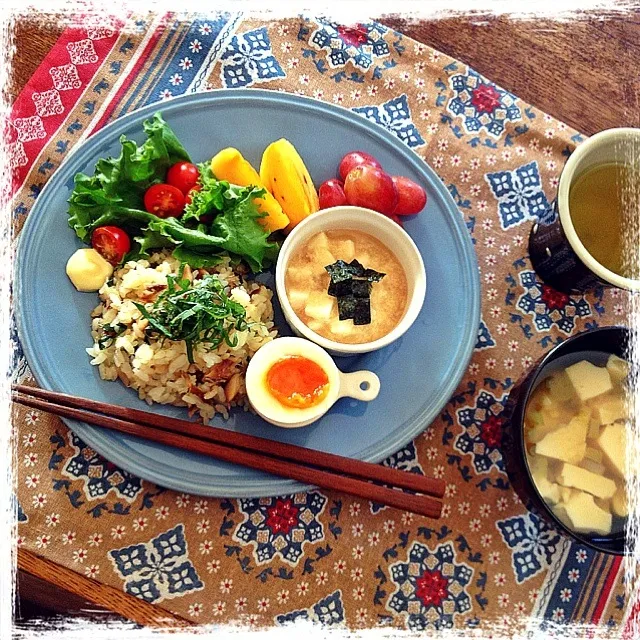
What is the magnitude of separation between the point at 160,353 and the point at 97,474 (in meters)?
0.36

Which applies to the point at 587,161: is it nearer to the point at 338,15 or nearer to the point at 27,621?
the point at 338,15

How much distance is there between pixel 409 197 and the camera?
1.63 m

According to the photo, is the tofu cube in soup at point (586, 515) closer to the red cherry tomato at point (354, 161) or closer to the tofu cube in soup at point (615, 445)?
the tofu cube in soup at point (615, 445)

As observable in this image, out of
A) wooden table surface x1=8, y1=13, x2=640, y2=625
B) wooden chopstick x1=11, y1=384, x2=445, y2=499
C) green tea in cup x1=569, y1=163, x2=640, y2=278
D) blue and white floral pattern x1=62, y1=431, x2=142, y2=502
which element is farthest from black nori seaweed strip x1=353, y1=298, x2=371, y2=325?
wooden table surface x1=8, y1=13, x2=640, y2=625

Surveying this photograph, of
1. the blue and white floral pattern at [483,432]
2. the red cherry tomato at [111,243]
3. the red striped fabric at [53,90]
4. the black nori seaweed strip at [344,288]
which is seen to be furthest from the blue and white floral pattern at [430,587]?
the red striped fabric at [53,90]

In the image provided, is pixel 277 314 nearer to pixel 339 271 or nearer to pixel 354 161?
pixel 339 271

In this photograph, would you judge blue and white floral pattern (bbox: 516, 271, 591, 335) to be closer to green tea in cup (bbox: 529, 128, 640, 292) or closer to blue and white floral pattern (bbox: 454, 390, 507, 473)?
green tea in cup (bbox: 529, 128, 640, 292)

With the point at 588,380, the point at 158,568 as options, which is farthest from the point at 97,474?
the point at 588,380

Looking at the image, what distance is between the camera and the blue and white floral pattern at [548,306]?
1775 mm

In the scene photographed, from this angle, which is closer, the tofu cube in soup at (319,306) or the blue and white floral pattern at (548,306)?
the tofu cube in soup at (319,306)

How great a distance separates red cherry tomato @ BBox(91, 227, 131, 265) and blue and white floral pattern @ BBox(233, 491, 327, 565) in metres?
0.69

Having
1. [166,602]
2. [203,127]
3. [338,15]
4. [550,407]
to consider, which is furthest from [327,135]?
[166,602]

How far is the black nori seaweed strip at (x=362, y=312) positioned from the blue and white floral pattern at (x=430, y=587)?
24.0 inches

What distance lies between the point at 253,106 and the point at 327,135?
0.69 ft
